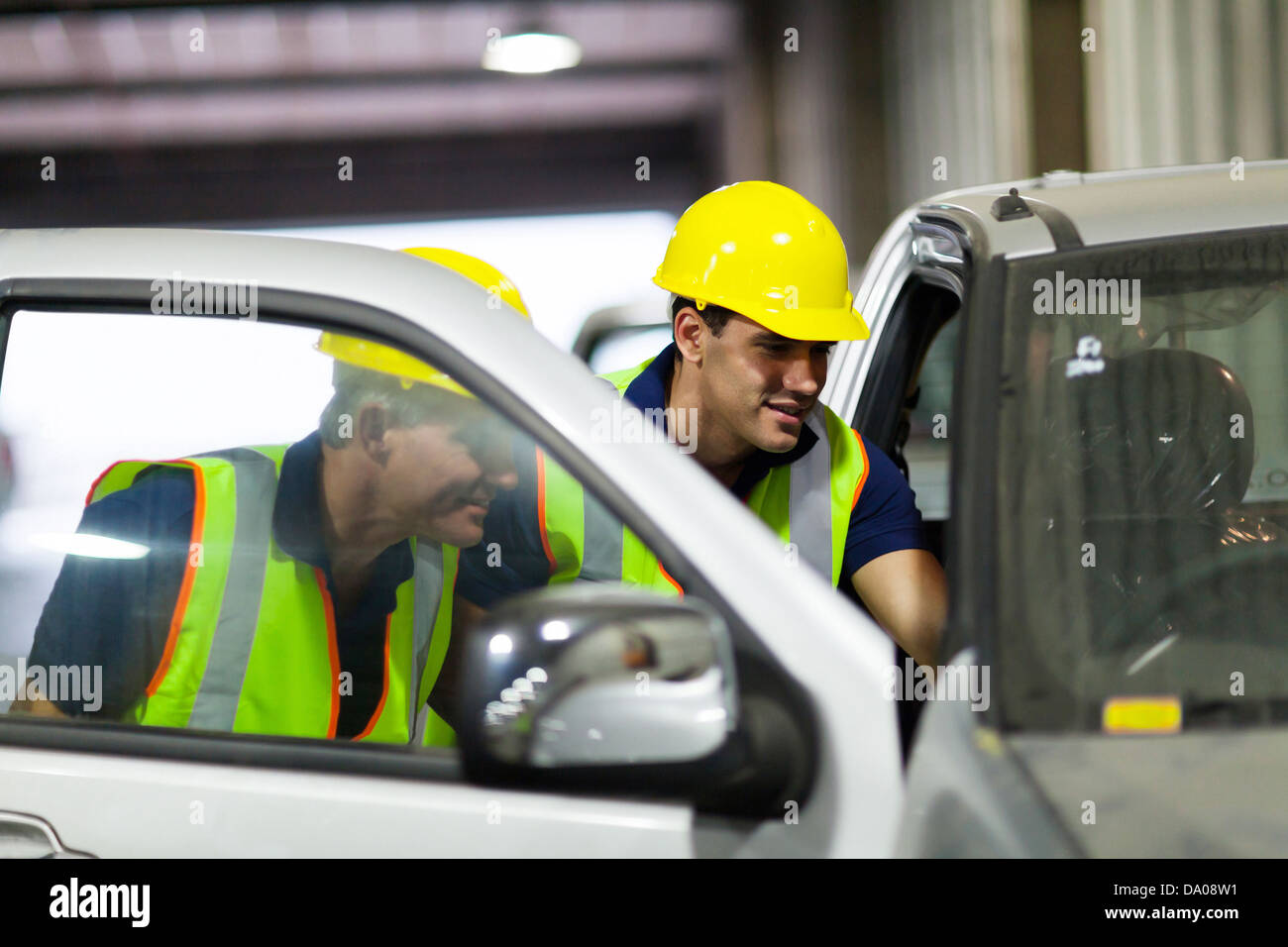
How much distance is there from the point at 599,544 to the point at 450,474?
0.22 metres

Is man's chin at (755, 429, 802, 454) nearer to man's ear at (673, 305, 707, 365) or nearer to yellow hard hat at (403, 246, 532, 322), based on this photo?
man's ear at (673, 305, 707, 365)

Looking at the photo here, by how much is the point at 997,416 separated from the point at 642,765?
2.16ft

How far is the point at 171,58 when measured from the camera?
12.5 m

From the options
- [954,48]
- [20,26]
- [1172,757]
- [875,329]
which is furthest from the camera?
[20,26]

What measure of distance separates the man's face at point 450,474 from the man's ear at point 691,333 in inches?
39.8

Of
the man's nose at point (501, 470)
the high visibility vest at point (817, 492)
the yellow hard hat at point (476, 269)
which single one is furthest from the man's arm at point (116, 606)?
the high visibility vest at point (817, 492)

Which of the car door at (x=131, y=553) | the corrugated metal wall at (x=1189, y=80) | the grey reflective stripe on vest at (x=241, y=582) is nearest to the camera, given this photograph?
the car door at (x=131, y=553)

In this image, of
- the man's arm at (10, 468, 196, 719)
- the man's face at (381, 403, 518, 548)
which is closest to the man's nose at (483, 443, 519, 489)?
the man's face at (381, 403, 518, 548)

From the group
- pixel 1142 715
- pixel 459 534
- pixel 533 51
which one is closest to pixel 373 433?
pixel 459 534

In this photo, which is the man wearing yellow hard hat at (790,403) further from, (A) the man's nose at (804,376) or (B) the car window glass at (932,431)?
(B) the car window glass at (932,431)

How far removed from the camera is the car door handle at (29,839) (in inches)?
54.7

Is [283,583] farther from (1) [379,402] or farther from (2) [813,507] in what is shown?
(2) [813,507]
